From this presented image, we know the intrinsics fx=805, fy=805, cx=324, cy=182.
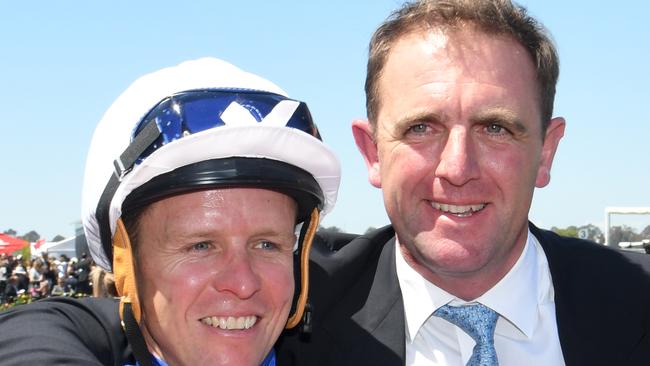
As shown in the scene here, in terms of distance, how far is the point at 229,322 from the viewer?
2559 mm

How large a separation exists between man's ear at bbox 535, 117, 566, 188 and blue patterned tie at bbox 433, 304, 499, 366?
24.4 inches

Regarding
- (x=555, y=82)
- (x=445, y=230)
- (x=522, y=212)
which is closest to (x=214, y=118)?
(x=445, y=230)

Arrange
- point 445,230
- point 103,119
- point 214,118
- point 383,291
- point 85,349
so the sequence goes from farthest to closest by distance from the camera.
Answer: point 383,291 → point 445,230 → point 103,119 → point 214,118 → point 85,349

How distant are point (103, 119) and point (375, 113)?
4.44ft

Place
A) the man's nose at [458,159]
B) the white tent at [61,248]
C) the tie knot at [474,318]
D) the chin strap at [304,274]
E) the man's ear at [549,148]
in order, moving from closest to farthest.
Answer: the chin strap at [304,274] < the man's nose at [458,159] < the tie knot at [474,318] < the man's ear at [549,148] < the white tent at [61,248]

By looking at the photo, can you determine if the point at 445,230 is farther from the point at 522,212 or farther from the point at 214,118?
the point at 214,118

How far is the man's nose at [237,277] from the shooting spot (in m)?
2.51

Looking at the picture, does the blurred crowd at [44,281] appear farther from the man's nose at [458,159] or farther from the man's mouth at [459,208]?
the man's nose at [458,159]

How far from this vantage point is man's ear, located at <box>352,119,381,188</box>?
3.72m

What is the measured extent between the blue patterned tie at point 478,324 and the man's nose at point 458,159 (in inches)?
25.7

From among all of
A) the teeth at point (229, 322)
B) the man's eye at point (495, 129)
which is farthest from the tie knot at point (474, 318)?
the teeth at point (229, 322)

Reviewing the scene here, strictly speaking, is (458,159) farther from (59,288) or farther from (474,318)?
(59,288)

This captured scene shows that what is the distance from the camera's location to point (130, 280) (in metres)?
2.52

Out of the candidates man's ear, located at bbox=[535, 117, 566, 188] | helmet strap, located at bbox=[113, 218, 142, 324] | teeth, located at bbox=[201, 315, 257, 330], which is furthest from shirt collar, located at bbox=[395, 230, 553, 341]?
helmet strap, located at bbox=[113, 218, 142, 324]
